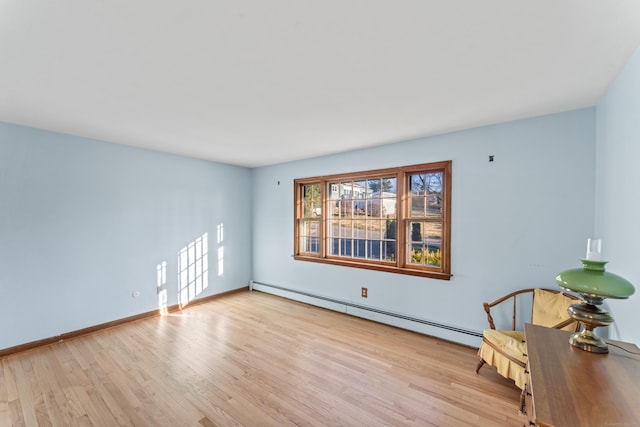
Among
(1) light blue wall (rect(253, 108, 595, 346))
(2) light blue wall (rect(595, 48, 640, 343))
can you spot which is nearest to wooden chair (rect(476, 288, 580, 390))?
(1) light blue wall (rect(253, 108, 595, 346))

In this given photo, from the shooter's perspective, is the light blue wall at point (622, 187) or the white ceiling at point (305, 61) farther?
the light blue wall at point (622, 187)

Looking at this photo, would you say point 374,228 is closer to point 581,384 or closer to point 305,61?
point 305,61

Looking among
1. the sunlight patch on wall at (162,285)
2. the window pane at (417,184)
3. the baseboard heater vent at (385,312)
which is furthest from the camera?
the sunlight patch on wall at (162,285)

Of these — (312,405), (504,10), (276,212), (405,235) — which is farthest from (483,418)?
(276,212)

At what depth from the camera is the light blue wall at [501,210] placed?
2.63m

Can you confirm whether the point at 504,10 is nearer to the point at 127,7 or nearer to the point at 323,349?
the point at 127,7

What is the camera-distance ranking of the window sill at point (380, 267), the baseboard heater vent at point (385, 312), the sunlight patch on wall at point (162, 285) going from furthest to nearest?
the sunlight patch on wall at point (162, 285) → the window sill at point (380, 267) → the baseboard heater vent at point (385, 312)

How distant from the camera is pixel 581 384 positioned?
104 centimetres

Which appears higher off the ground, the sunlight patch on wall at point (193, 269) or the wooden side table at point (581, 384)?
the wooden side table at point (581, 384)

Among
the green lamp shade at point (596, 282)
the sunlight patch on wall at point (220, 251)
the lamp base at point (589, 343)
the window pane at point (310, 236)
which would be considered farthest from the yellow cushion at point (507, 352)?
the sunlight patch on wall at point (220, 251)

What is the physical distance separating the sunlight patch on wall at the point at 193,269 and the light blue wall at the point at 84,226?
11 cm

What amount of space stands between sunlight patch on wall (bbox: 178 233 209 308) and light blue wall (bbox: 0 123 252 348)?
11 centimetres

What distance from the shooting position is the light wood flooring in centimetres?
206

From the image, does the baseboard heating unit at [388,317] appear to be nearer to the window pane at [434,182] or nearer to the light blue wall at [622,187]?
the light blue wall at [622,187]
